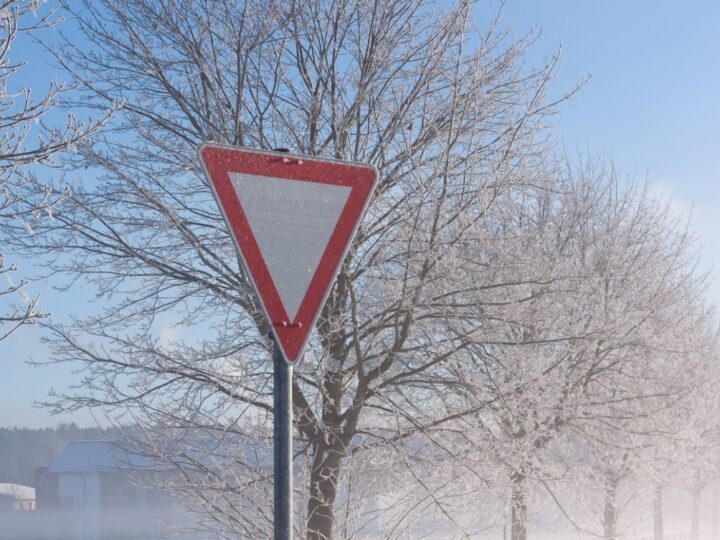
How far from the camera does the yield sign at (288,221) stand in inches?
104

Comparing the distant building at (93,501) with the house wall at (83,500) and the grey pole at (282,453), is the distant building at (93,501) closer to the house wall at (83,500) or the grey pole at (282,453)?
the house wall at (83,500)

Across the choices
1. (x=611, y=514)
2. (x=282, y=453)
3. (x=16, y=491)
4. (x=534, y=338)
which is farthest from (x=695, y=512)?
(x=16, y=491)

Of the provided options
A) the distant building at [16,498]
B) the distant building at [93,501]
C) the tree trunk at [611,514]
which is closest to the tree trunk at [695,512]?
the tree trunk at [611,514]

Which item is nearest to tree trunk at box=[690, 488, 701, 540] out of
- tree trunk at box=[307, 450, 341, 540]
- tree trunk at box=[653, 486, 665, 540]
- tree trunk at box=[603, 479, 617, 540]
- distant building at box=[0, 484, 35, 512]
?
tree trunk at box=[653, 486, 665, 540]

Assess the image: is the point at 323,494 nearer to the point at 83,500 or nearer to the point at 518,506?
the point at 518,506

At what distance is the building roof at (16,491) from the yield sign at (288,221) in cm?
5926

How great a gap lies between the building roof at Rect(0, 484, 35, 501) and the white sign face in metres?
59.3

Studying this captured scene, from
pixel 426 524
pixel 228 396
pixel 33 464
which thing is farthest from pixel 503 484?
pixel 33 464

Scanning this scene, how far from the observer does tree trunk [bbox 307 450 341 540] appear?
21.5 ft

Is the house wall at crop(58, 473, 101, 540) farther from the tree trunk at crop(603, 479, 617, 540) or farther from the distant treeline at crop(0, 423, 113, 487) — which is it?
the tree trunk at crop(603, 479, 617, 540)

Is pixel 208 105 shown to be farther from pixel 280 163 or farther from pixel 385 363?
pixel 280 163

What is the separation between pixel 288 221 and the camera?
8.82 feet

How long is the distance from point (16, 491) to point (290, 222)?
61.7 m

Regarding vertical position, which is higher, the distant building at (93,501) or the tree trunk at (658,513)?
the tree trunk at (658,513)
